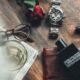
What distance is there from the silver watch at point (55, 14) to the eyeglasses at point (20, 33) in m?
0.08

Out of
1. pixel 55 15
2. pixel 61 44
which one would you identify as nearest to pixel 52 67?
pixel 61 44

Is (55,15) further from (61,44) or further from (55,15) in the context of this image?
(61,44)

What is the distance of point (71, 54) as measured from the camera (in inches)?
51.4

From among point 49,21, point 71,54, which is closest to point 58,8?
point 49,21

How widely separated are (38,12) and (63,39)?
4.7 inches

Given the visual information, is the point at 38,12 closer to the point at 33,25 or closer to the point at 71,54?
the point at 33,25

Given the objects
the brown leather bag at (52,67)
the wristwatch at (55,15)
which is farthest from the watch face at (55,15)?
the brown leather bag at (52,67)

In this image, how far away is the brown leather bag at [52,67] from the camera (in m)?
1.32

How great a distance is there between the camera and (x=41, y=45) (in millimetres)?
1375

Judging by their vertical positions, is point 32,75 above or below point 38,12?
below

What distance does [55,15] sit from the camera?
1.41 meters

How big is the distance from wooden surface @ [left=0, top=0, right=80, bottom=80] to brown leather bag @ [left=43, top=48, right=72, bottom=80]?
0.02 metres

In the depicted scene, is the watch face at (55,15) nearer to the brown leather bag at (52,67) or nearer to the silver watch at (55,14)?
the silver watch at (55,14)

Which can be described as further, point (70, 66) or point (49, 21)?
point (49, 21)
